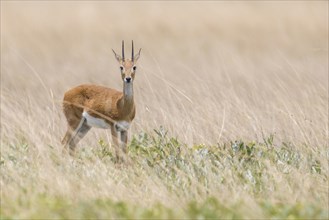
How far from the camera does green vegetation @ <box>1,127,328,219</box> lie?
6.89 m

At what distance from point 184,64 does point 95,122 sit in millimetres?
6031

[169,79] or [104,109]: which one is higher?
[104,109]

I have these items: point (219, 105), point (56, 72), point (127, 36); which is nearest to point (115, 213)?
point (219, 105)

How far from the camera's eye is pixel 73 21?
63.2 feet

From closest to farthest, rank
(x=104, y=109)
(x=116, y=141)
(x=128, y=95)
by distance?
(x=116, y=141) < (x=128, y=95) < (x=104, y=109)

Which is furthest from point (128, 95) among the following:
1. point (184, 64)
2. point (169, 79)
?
point (184, 64)

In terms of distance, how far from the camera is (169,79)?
14859 mm

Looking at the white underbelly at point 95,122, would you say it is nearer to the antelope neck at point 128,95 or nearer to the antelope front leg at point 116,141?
the antelope front leg at point 116,141

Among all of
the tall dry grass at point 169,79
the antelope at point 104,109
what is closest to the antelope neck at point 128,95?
the antelope at point 104,109

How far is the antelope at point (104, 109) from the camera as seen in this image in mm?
9344

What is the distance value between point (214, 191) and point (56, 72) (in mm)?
8316

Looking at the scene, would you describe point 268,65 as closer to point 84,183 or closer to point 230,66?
point 230,66

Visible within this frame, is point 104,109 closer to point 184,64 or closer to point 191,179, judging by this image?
point 191,179

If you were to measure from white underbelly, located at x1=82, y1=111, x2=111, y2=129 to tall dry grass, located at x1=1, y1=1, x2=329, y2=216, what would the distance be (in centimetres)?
28
